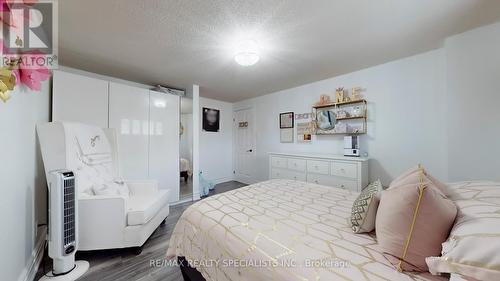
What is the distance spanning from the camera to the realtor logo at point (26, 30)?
843 millimetres

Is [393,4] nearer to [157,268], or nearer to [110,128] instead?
[157,268]

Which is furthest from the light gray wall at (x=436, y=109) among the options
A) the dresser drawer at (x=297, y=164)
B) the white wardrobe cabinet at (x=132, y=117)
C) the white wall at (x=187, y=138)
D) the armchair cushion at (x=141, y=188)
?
the armchair cushion at (x=141, y=188)

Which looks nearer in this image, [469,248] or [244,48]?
[469,248]

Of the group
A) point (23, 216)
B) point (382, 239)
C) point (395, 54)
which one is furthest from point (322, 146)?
point (23, 216)

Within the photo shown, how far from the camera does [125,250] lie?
1938 millimetres

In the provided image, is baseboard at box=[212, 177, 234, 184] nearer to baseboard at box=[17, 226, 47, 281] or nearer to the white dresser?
the white dresser

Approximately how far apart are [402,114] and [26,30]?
13.3ft

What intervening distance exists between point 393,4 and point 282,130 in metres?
2.80

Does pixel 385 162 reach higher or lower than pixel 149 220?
higher

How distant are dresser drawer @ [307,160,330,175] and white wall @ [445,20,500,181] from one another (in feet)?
4.49

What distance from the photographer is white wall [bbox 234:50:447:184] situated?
2322mm

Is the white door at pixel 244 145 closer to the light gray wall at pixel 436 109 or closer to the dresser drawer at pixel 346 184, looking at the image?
the light gray wall at pixel 436 109

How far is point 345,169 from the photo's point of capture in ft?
9.08

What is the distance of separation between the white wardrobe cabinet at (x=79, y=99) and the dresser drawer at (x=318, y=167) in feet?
10.8
